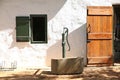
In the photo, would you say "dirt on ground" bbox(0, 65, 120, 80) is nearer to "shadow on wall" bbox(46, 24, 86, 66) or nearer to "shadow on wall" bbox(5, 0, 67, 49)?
"shadow on wall" bbox(46, 24, 86, 66)

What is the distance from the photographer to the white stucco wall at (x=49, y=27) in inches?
483

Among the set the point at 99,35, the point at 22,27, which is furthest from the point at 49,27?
Result: the point at 99,35

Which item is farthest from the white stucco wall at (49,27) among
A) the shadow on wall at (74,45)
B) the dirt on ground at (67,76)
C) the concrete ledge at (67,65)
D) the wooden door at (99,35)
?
the concrete ledge at (67,65)

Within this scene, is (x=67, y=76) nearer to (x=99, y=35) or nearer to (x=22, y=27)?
(x=99, y=35)

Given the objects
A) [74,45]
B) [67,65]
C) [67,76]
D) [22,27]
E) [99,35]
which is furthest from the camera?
[74,45]

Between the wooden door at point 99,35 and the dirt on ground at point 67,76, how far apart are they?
0.39 meters

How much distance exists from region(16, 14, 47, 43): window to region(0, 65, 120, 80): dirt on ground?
116 centimetres

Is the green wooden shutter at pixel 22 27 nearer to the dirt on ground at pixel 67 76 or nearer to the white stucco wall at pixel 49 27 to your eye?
the white stucco wall at pixel 49 27

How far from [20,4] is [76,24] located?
2020mm

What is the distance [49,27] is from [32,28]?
586 millimetres

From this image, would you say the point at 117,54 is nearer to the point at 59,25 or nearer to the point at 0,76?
the point at 59,25

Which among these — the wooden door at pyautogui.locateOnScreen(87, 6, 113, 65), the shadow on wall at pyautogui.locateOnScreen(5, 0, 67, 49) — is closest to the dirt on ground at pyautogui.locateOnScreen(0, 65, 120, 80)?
the wooden door at pyautogui.locateOnScreen(87, 6, 113, 65)

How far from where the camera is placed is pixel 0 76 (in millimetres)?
10641

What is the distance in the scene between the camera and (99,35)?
476 inches
